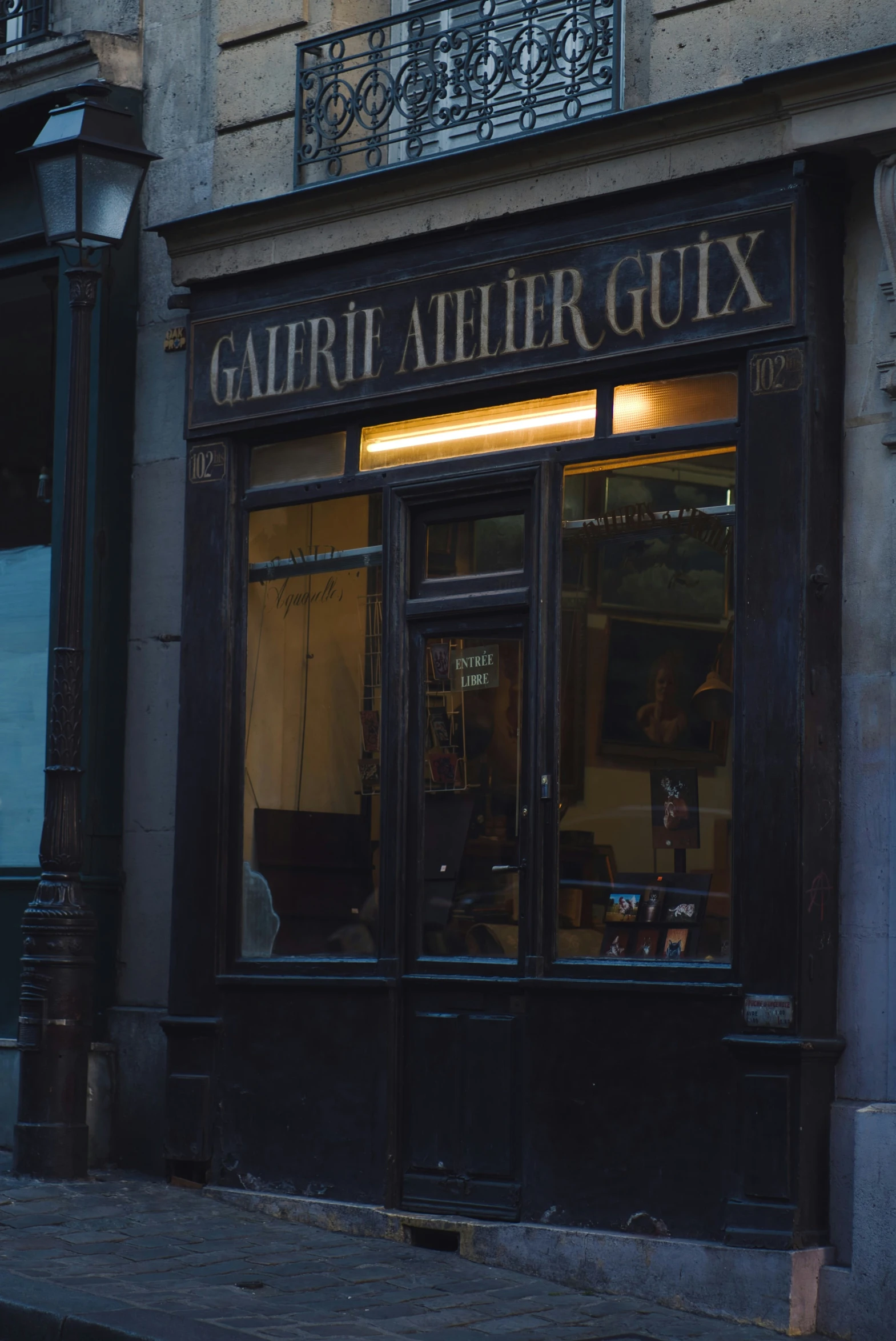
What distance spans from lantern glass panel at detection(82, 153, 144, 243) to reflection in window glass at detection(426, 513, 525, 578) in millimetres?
2091

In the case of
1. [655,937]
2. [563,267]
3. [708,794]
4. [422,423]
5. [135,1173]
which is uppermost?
[563,267]

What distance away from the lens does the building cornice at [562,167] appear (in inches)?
279

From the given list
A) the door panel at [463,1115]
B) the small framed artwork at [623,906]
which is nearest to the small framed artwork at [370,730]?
the door panel at [463,1115]

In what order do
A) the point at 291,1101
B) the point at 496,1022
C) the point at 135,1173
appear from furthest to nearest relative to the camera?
the point at 135,1173 → the point at 291,1101 → the point at 496,1022

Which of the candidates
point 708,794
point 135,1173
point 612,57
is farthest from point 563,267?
point 135,1173

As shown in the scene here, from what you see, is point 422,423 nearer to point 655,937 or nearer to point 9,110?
point 655,937

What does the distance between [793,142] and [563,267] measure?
1.18m

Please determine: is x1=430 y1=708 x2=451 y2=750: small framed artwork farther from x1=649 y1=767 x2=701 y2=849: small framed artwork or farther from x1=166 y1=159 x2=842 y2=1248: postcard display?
x1=649 y1=767 x2=701 y2=849: small framed artwork

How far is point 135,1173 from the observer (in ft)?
30.2

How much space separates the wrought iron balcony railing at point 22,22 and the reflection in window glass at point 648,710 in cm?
464

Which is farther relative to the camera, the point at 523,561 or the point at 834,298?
the point at 523,561

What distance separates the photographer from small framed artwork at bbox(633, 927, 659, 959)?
7.58m

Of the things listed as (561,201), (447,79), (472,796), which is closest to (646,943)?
(472,796)

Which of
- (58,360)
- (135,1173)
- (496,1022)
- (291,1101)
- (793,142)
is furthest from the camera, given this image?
(58,360)
